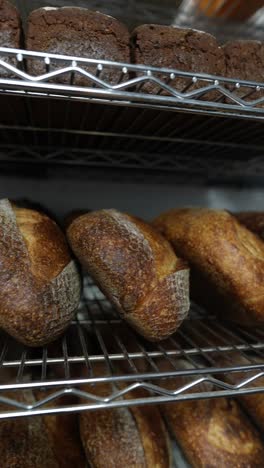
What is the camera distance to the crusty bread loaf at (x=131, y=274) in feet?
2.37

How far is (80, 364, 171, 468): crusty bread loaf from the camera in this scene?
0.73 metres

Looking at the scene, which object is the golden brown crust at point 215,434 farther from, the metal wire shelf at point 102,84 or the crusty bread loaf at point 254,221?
the metal wire shelf at point 102,84

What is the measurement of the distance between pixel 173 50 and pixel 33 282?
56cm

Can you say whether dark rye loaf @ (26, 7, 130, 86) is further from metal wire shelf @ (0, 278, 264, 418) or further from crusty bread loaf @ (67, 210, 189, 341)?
metal wire shelf @ (0, 278, 264, 418)

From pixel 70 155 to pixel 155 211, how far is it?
1.18 feet

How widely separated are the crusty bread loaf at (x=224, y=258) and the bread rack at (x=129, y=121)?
25 cm

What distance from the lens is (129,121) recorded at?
3.12 ft

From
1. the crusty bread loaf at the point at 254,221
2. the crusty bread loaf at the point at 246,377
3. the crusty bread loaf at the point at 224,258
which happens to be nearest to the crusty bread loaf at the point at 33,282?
the crusty bread loaf at the point at 224,258

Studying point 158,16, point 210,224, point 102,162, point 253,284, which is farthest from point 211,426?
point 158,16

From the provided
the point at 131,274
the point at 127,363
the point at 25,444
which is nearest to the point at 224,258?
the point at 131,274

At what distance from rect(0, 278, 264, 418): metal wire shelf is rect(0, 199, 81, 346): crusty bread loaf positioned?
74 mm

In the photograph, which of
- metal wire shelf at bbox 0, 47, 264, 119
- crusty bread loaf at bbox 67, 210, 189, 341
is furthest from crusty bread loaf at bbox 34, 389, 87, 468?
metal wire shelf at bbox 0, 47, 264, 119

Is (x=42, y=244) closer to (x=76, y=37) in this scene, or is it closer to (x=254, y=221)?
(x=76, y=37)

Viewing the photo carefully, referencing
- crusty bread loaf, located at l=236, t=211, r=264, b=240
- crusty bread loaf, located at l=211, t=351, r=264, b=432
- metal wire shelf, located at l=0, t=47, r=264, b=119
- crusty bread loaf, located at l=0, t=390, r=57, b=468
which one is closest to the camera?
metal wire shelf, located at l=0, t=47, r=264, b=119
